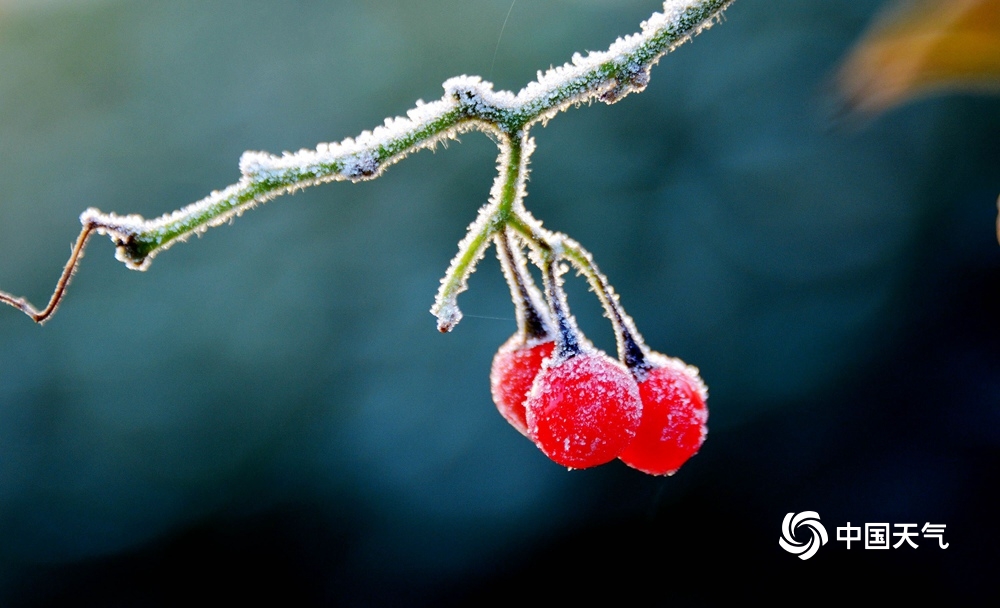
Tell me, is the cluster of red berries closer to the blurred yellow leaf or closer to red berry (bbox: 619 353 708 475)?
red berry (bbox: 619 353 708 475)

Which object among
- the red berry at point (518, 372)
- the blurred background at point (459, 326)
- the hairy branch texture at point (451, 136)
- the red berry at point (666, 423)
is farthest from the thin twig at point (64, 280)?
the blurred background at point (459, 326)

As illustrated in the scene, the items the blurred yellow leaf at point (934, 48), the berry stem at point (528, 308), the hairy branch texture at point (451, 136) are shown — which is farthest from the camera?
the berry stem at point (528, 308)

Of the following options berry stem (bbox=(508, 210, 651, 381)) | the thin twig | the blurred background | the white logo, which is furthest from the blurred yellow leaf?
the white logo

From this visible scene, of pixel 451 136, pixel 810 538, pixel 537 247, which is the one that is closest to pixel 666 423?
pixel 537 247

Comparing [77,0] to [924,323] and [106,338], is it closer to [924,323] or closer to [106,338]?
[106,338]

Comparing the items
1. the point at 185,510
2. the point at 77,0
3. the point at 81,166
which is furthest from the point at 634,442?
the point at 77,0

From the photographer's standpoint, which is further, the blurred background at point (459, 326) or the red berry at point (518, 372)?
the blurred background at point (459, 326)

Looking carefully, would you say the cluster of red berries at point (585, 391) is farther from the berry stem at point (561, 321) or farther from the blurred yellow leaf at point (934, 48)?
the blurred yellow leaf at point (934, 48)
